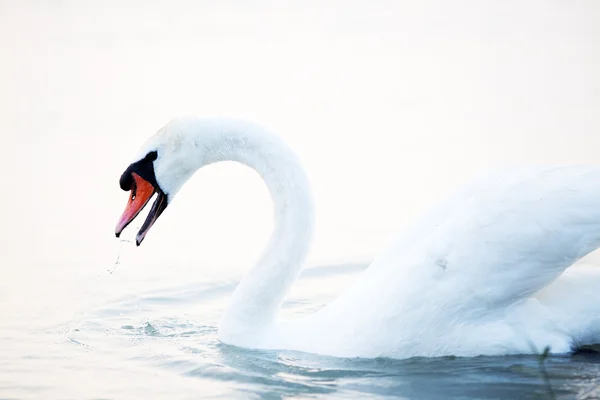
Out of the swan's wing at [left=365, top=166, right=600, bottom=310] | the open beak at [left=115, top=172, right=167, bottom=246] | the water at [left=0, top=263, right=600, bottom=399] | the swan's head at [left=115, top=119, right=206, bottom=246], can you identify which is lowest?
the water at [left=0, top=263, right=600, bottom=399]

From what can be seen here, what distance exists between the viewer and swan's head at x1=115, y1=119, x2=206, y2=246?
6.89 meters

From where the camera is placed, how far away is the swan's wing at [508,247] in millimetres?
6195

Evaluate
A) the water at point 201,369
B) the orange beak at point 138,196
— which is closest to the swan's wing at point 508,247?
the water at point 201,369

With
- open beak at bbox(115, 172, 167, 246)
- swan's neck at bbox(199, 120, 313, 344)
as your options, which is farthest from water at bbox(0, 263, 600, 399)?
open beak at bbox(115, 172, 167, 246)

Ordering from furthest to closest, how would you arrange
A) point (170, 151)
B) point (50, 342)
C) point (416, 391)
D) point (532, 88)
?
point (532, 88)
point (50, 342)
point (170, 151)
point (416, 391)

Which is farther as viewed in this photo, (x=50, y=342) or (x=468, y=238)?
(x=50, y=342)

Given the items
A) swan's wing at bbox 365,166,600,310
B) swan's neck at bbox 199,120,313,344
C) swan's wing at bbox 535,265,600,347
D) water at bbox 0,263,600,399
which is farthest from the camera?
swan's neck at bbox 199,120,313,344

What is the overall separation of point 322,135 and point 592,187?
288 inches

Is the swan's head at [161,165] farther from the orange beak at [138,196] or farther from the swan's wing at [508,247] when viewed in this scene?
the swan's wing at [508,247]

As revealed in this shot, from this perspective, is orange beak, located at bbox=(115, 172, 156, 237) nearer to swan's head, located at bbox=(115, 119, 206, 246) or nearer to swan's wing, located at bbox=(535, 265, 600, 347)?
swan's head, located at bbox=(115, 119, 206, 246)

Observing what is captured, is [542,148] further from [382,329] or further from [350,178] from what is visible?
[382,329]

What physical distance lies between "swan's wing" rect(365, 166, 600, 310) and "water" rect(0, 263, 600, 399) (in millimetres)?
424

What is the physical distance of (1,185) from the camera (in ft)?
41.2

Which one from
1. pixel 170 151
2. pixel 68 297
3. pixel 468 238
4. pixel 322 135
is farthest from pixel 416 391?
pixel 322 135
